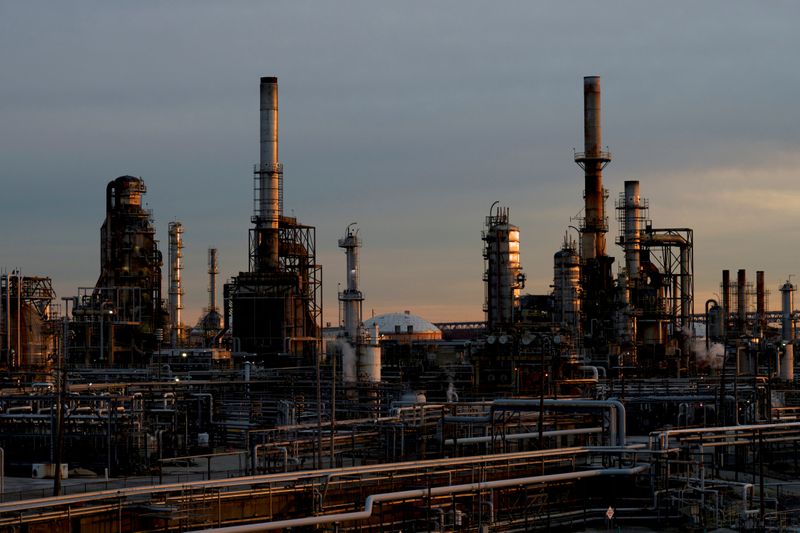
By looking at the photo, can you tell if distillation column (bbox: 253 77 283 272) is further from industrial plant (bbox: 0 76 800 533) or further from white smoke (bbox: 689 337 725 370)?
white smoke (bbox: 689 337 725 370)

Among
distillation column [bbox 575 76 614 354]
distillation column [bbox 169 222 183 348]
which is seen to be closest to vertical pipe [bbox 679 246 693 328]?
distillation column [bbox 575 76 614 354]

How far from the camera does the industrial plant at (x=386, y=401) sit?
30.1m

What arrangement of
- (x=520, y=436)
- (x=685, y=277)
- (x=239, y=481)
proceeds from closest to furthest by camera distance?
(x=239, y=481) → (x=520, y=436) → (x=685, y=277)

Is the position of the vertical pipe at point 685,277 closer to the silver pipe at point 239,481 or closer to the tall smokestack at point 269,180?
the tall smokestack at point 269,180

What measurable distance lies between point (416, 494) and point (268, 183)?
185ft

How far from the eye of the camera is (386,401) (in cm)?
5903

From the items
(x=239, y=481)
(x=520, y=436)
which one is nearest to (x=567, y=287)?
(x=520, y=436)

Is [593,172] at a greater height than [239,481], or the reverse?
[593,172]

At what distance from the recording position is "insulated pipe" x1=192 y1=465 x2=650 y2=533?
2517cm

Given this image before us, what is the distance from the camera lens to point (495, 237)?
72.3 metres

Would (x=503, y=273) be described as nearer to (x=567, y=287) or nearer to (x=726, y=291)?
(x=567, y=287)

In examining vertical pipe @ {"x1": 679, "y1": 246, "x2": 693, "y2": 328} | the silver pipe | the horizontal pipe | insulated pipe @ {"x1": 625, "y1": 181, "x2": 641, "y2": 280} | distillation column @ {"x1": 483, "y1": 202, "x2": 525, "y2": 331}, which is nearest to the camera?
the silver pipe

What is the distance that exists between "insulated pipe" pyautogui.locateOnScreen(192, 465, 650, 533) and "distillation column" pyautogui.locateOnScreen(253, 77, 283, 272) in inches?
2012

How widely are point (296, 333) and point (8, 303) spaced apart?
1759 cm
